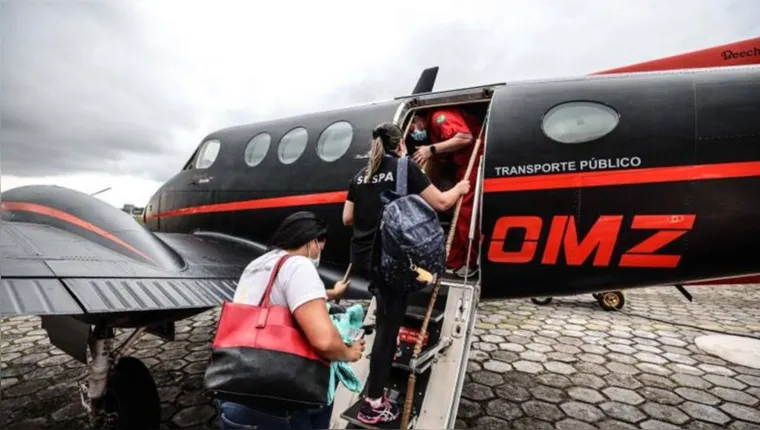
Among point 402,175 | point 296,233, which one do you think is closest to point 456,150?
point 402,175

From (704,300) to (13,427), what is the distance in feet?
52.6

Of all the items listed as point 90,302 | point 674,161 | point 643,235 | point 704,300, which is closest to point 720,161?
point 674,161

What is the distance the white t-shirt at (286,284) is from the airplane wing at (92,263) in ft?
5.04

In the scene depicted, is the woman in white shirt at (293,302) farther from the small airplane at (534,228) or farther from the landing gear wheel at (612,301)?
the landing gear wheel at (612,301)

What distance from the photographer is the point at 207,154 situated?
7.13 meters

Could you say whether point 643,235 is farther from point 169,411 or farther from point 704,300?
point 704,300

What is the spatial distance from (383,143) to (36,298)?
2.71 meters

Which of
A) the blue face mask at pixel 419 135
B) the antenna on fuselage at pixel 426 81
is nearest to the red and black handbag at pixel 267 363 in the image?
the blue face mask at pixel 419 135

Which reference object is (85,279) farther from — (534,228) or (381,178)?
(534,228)

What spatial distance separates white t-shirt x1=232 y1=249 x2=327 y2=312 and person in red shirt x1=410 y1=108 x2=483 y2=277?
2.40 meters

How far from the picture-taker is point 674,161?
11.6ft

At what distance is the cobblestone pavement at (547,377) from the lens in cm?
448

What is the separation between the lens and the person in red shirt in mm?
4309

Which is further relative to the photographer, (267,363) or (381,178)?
(381,178)
